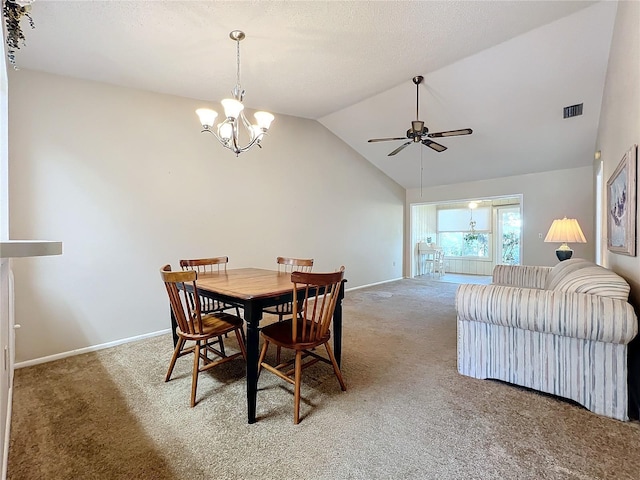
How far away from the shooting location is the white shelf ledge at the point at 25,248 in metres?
0.74

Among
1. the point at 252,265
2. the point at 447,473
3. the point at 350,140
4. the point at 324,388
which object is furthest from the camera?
the point at 350,140

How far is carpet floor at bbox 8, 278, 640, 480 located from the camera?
4.86ft

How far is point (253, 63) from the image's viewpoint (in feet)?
9.69

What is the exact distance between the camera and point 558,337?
2.03m

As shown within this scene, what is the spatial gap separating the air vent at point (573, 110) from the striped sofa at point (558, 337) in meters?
2.69

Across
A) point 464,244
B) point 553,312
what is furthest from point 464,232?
point 553,312

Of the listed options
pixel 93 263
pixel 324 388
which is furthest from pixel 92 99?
pixel 324 388

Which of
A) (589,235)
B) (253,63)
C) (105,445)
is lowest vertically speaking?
(105,445)

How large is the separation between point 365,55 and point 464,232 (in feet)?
24.2

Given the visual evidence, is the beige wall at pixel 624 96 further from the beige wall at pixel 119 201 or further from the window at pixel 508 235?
the window at pixel 508 235

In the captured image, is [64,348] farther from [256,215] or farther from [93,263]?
[256,215]

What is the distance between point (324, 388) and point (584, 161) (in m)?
5.67

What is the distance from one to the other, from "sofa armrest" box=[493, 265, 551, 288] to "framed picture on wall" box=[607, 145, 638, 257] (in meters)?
0.98

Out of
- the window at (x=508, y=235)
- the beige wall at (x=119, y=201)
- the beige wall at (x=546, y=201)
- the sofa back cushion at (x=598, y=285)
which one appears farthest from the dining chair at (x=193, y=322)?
the window at (x=508, y=235)
